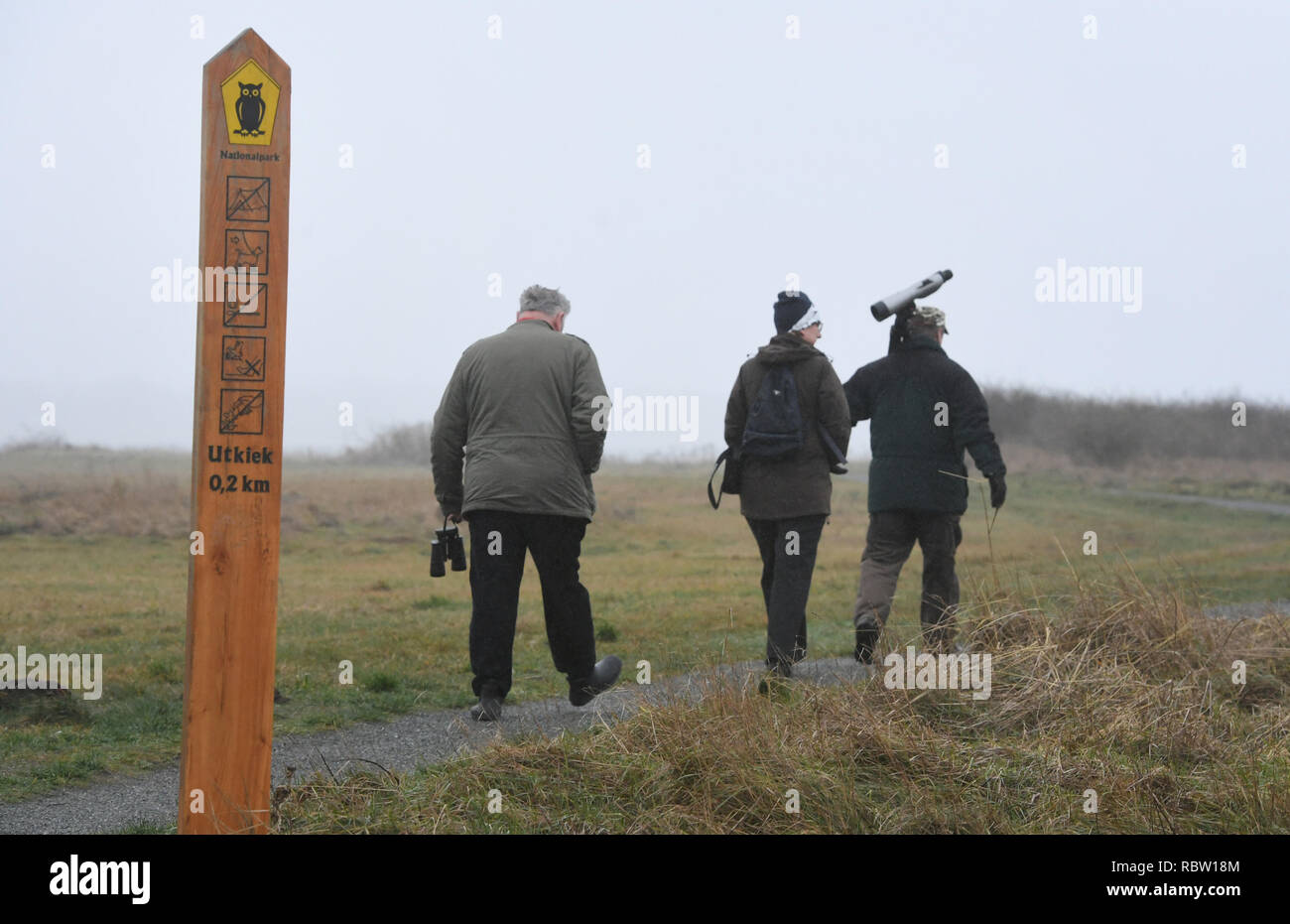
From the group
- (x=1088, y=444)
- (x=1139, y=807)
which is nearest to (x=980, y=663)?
(x=1139, y=807)

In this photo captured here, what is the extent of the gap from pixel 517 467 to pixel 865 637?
2.43m

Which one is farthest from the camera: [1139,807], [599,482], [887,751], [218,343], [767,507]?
[599,482]

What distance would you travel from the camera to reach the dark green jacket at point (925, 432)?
7289mm

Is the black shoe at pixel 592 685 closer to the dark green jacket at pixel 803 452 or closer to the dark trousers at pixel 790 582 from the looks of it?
the dark trousers at pixel 790 582

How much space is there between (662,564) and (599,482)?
Result: 23050mm

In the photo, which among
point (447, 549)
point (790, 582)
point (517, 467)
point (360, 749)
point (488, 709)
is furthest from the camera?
point (790, 582)

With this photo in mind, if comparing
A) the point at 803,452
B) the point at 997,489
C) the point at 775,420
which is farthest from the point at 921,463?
the point at 775,420

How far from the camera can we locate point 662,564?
20.4 meters

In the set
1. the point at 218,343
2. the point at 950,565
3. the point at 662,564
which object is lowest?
the point at 662,564

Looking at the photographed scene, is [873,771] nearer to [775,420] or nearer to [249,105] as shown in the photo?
[775,420]

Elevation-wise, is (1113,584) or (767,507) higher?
(767,507)

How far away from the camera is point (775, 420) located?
6.82 meters

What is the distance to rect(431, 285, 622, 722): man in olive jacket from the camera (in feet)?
20.0
